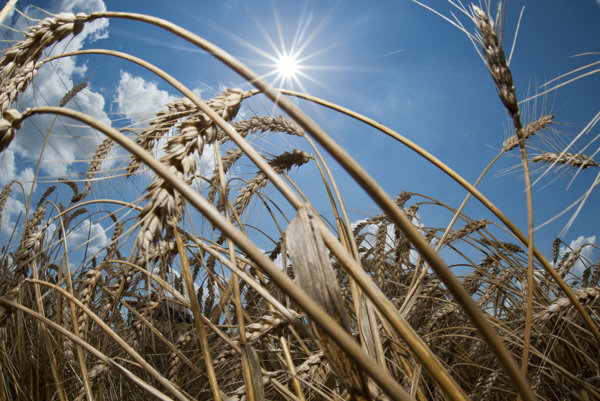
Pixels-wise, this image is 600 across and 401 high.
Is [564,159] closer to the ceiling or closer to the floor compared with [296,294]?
closer to the ceiling

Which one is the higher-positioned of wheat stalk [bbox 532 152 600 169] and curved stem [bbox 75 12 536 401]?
wheat stalk [bbox 532 152 600 169]

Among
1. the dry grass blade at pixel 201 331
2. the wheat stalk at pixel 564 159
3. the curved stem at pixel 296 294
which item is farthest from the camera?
the wheat stalk at pixel 564 159

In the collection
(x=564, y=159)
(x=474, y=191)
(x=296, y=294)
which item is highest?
(x=564, y=159)

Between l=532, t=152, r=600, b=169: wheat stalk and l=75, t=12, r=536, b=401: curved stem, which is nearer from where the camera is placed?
l=75, t=12, r=536, b=401: curved stem

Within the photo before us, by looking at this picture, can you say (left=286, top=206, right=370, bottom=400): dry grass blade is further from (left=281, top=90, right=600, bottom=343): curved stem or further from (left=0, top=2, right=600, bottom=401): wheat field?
(left=281, top=90, right=600, bottom=343): curved stem

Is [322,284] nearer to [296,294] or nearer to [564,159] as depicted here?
[296,294]

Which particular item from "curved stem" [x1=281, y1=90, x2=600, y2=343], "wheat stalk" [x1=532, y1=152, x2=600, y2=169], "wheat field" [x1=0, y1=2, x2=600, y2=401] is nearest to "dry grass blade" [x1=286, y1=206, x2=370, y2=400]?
"wheat field" [x1=0, y1=2, x2=600, y2=401]

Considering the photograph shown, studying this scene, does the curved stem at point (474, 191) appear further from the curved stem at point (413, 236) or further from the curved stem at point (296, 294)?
the curved stem at point (296, 294)

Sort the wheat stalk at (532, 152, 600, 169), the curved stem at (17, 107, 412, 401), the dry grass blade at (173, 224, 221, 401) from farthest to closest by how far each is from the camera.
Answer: the wheat stalk at (532, 152, 600, 169)
the dry grass blade at (173, 224, 221, 401)
the curved stem at (17, 107, 412, 401)

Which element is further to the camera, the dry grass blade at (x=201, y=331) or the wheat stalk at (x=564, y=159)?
the wheat stalk at (x=564, y=159)

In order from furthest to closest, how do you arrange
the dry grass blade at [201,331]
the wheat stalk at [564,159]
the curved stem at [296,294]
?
the wheat stalk at [564,159] → the dry grass blade at [201,331] → the curved stem at [296,294]

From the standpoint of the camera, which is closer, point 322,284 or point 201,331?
point 322,284

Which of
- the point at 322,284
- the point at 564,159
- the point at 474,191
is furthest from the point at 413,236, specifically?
the point at 564,159

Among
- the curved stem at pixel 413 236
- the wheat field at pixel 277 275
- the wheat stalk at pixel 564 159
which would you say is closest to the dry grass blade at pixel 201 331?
the wheat field at pixel 277 275
